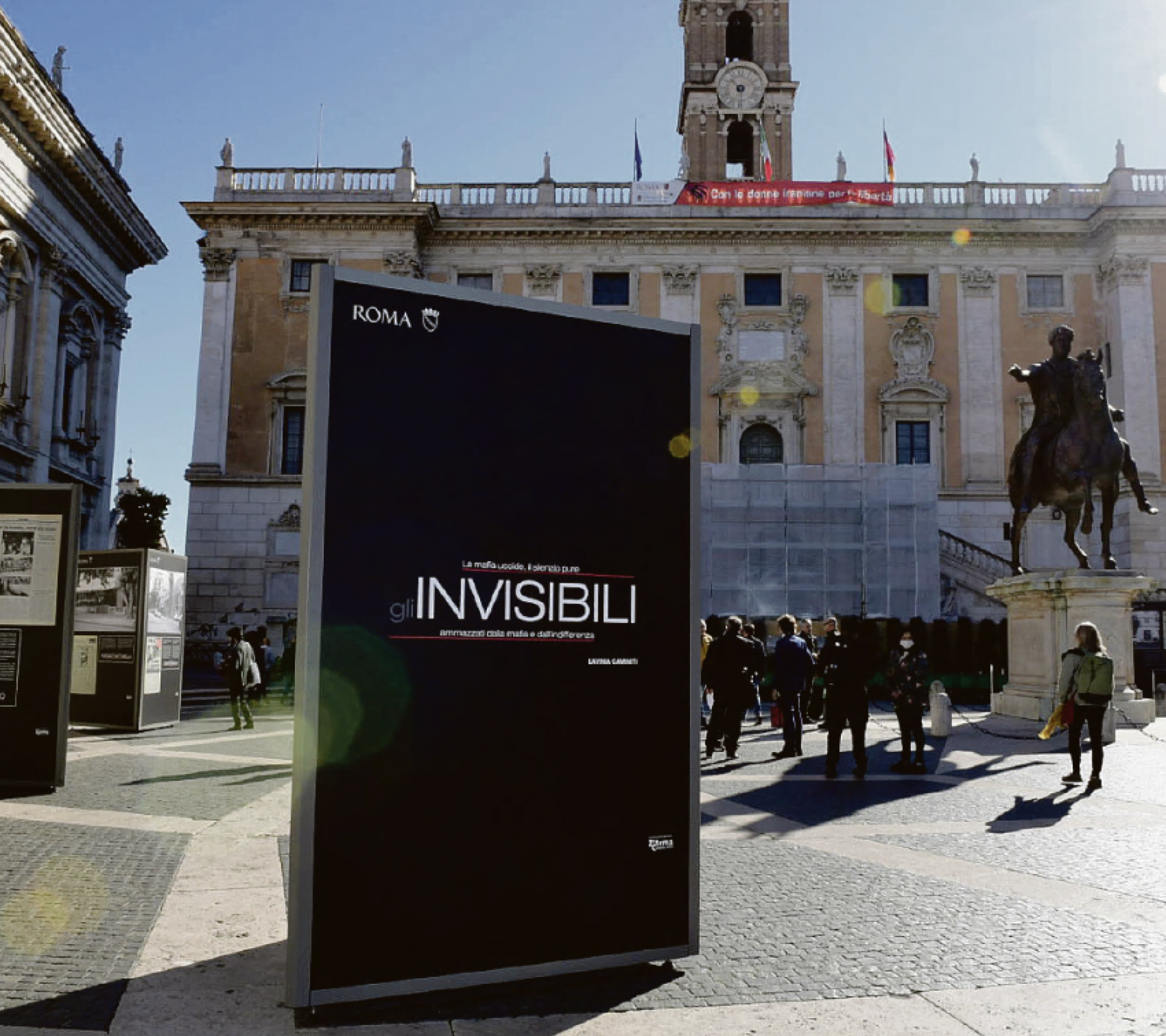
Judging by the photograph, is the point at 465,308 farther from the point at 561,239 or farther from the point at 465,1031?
the point at 561,239

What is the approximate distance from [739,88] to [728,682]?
4328 centimetres

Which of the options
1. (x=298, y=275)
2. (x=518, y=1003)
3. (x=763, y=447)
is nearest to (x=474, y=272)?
(x=298, y=275)

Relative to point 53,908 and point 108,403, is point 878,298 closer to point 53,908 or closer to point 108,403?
point 108,403

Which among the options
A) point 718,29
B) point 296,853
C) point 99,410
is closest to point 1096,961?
point 296,853

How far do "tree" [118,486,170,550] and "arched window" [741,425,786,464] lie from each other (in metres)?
36.3

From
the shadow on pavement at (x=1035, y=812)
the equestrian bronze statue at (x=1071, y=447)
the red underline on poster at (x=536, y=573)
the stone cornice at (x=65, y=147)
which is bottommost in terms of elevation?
the shadow on pavement at (x=1035, y=812)

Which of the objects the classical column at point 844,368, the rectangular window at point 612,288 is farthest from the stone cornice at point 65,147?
the classical column at point 844,368

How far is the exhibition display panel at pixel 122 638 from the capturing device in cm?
1572

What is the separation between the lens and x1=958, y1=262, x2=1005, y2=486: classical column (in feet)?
121

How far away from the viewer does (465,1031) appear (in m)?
3.80

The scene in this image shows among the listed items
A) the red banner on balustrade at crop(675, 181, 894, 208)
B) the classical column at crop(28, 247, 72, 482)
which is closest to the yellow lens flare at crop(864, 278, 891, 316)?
the red banner on balustrade at crop(675, 181, 894, 208)

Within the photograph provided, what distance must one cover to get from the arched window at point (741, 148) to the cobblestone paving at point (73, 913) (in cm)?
4815

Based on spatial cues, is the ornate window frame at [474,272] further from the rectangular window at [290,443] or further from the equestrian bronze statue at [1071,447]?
the equestrian bronze statue at [1071,447]

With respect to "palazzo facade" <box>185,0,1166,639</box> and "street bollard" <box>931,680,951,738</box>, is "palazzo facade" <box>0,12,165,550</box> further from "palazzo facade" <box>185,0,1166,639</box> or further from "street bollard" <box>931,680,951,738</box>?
"street bollard" <box>931,680,951,738</box>
